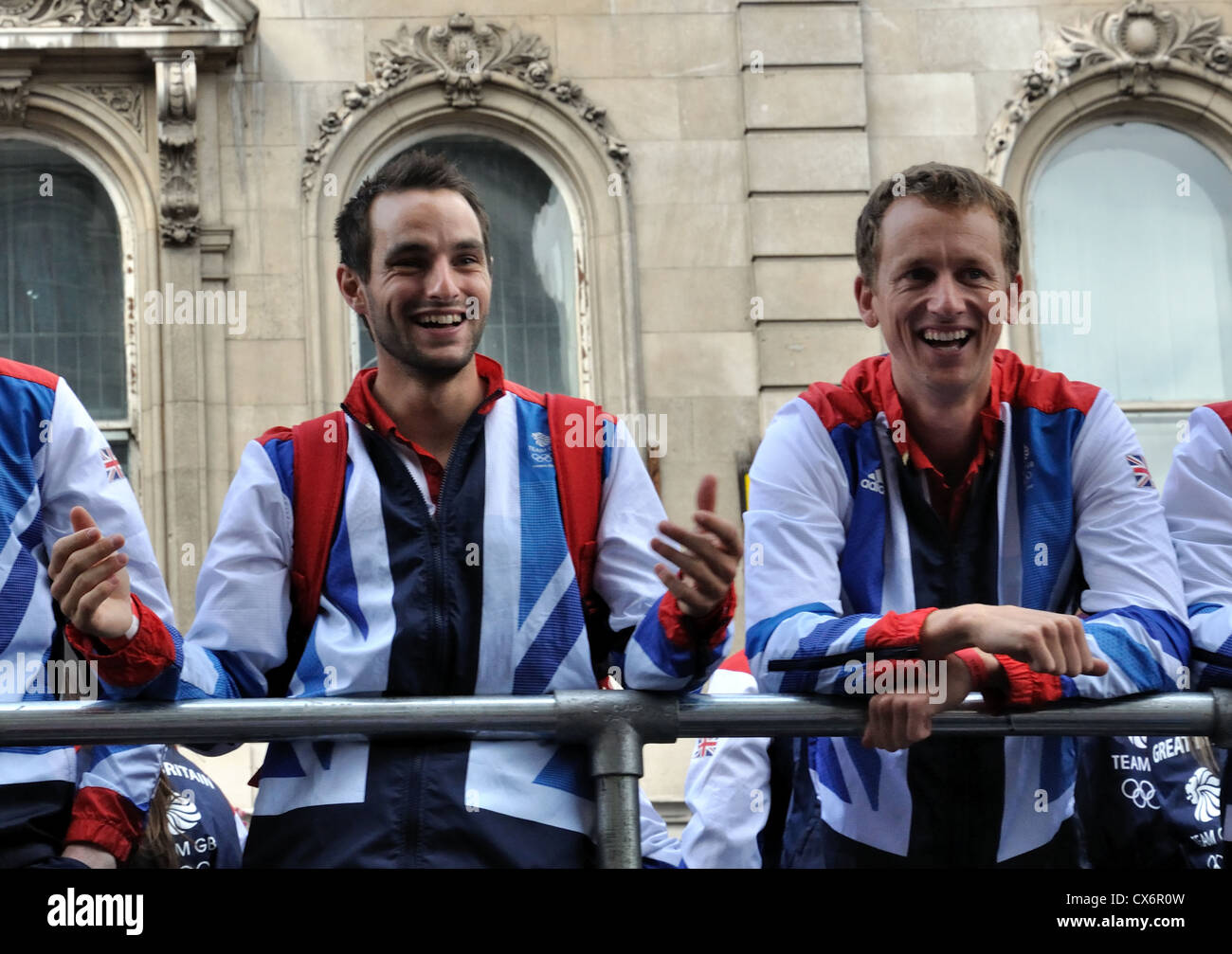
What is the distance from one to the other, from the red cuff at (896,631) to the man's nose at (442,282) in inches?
49.0

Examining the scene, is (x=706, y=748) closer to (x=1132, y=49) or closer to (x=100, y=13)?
(x=100, y=13)

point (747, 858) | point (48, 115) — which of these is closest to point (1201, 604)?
point (747, 858)

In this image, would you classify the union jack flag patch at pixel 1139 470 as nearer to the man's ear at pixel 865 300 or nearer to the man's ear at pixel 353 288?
the man's ear at pixel 865 300

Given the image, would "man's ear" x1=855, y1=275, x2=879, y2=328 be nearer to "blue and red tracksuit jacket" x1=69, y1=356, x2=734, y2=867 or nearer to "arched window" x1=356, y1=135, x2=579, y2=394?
"blue and red tracksuit jacket" x1=69, y1=356, x2=734, y2=867

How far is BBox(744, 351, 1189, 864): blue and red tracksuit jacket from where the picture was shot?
4023 mm

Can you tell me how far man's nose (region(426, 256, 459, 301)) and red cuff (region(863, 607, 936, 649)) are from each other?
125 cm

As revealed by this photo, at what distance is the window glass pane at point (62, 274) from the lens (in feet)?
39.8

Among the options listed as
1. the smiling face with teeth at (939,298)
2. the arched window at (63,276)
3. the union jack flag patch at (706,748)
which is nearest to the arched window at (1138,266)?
the arched window at (63,276)

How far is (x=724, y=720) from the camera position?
3.38 meters

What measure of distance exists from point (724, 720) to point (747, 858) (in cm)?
182

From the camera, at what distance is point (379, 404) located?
4.29 meters

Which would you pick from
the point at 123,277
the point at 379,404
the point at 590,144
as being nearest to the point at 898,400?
the point at 379,404

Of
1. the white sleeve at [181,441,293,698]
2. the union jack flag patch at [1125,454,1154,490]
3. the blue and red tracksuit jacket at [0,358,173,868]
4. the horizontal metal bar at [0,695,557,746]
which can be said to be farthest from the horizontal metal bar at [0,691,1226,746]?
the union jack flag patch at [1125,454,1154,490]
